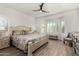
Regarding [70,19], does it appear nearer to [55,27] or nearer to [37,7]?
[55,27]

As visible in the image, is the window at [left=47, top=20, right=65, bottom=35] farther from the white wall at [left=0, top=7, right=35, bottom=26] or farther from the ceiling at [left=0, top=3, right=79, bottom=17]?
the white wall at [left=0, top=7, right=35, bottom=26]

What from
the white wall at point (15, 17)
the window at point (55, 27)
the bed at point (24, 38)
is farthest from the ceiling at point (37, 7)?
the bed at point (24, 38)

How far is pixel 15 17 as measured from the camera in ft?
6.72

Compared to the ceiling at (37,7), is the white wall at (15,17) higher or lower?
lower

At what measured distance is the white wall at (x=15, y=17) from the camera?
1.92 meters

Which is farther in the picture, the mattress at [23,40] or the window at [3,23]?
the mattress at [23,40]

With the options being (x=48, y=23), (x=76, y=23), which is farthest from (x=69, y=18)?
(x=48, y=23)

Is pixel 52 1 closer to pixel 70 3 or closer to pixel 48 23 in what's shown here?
pixel 70 3

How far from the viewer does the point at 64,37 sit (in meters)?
2.17

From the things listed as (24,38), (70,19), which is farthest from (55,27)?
(24,38)

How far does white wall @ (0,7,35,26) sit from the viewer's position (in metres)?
1.92

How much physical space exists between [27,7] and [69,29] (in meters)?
1.33

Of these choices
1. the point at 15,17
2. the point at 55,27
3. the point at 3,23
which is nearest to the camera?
the point at 3,23

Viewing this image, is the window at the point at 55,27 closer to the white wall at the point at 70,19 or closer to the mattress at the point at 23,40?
the white wall at the point at 70,19
